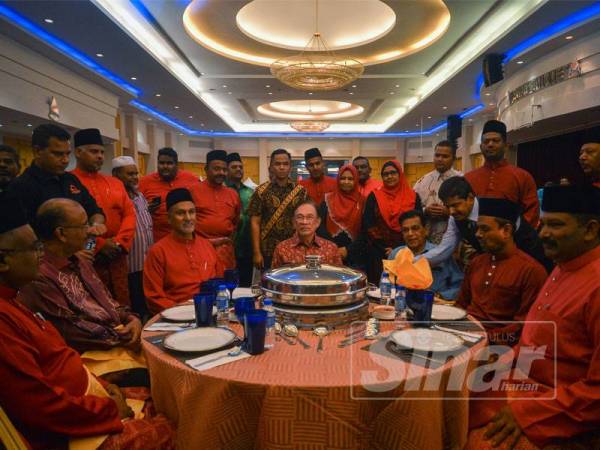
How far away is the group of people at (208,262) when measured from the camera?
1.15 meters

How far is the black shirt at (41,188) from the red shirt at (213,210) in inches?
34.3

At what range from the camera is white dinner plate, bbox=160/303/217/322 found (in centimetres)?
161

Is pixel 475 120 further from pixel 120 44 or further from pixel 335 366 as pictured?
pixel 335 366

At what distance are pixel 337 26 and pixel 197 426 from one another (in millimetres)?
5881

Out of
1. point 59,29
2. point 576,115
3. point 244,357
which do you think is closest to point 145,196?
point 59,29

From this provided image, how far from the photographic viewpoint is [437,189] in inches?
144

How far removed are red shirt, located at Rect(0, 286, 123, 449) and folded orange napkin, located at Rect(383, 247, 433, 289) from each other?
1.15m

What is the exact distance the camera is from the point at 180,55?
6453 mm

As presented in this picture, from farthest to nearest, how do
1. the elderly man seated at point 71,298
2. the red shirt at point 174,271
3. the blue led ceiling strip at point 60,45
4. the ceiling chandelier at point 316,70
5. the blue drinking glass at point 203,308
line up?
the ceiling chandelier at point 316,70
the blue led ceiling strip at point 60,45
the red shirt at point 174,271
the elderly man seated at point 71,298
the blue drinking glass at point 203,308

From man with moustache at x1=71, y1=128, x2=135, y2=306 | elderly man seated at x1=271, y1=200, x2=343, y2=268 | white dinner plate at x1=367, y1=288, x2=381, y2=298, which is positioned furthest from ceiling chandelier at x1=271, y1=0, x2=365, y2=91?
white dinner plate at x1=367, y1=288, x2=381, y2=298

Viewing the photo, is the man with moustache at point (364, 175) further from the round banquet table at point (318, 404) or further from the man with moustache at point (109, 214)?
the round banquet table at point (318, 404)

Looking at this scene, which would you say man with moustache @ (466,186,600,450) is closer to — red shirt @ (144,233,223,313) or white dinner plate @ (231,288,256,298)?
white dinner plate @ (231,288,256,298)

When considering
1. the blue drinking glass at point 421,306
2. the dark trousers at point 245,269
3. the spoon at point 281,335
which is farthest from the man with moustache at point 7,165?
the blue drinking glass at point 421,306

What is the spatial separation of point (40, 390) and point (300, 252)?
154 cm
